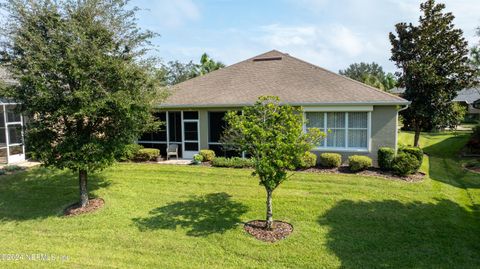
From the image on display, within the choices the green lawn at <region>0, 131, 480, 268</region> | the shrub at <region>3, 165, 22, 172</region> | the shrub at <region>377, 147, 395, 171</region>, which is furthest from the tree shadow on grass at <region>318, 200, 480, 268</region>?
the shrub at <region>3, 165, 22, 172</region>

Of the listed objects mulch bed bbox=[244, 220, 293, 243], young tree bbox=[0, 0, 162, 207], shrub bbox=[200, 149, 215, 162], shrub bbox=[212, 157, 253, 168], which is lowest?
mulch bed bbox=[244, 220, 293, 243]

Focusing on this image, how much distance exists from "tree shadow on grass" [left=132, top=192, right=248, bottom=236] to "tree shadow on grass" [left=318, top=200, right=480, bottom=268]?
2.69 metres

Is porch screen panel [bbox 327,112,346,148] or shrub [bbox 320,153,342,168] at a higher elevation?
porch screen panel [bbox 327,112,346,148]

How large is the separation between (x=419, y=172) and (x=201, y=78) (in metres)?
12.9

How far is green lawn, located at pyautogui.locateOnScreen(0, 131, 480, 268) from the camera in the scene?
743 cm

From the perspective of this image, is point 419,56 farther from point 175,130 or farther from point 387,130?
point 175,130

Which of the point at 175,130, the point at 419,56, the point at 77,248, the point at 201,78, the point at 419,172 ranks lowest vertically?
the point at 77,248

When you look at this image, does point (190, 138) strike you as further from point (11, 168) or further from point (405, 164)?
point (405, 164)

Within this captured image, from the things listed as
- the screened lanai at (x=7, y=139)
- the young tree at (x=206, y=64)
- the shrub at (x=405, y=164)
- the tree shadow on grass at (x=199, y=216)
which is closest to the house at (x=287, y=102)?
the shrub at (x=405, y=164)

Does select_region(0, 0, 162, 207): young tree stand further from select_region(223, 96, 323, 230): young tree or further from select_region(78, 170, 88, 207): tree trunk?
select_region(223, 96, 323, 230): young tree

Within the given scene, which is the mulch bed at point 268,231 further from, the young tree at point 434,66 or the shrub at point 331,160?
the young tree at point 434,66

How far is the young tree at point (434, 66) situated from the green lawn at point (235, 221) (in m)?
7.08

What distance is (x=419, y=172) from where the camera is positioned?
13.6 m

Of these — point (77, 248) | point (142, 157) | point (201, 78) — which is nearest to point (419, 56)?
point (201, 78)
